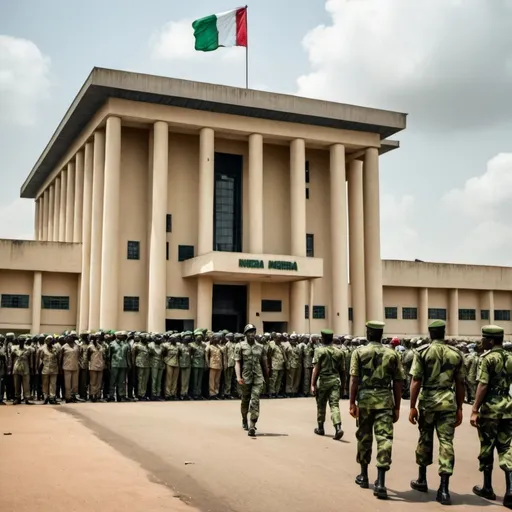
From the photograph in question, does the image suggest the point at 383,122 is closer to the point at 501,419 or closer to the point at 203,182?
the point at 203,182

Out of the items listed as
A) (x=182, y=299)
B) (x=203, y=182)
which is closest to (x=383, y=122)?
(x=203, y=182)

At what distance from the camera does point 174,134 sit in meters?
32.3

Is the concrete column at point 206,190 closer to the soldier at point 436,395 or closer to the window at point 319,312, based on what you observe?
the window at point 319,312

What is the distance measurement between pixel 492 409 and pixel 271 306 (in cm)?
2533

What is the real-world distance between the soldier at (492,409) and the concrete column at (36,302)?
27382 millimetres

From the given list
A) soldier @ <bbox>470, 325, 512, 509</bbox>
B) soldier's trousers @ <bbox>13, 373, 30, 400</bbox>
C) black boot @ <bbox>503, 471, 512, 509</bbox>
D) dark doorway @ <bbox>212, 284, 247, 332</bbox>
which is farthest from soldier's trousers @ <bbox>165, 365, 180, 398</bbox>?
dark doorway @ <bbox>212, 284, 247, 332</bbox>

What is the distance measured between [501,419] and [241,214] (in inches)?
1036

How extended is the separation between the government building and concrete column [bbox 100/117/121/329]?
0.20 feet

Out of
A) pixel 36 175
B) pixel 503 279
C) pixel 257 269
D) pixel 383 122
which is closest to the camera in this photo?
pixel 257 269

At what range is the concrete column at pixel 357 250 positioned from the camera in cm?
3403

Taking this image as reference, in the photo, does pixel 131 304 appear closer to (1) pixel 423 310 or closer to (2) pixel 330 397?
(1) pixel 423 310

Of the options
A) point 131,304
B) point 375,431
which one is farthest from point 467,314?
point 375,431

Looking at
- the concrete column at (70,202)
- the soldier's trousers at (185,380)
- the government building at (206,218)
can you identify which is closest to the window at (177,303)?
the government building at (206,218)

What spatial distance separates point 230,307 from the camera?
3322 cm
